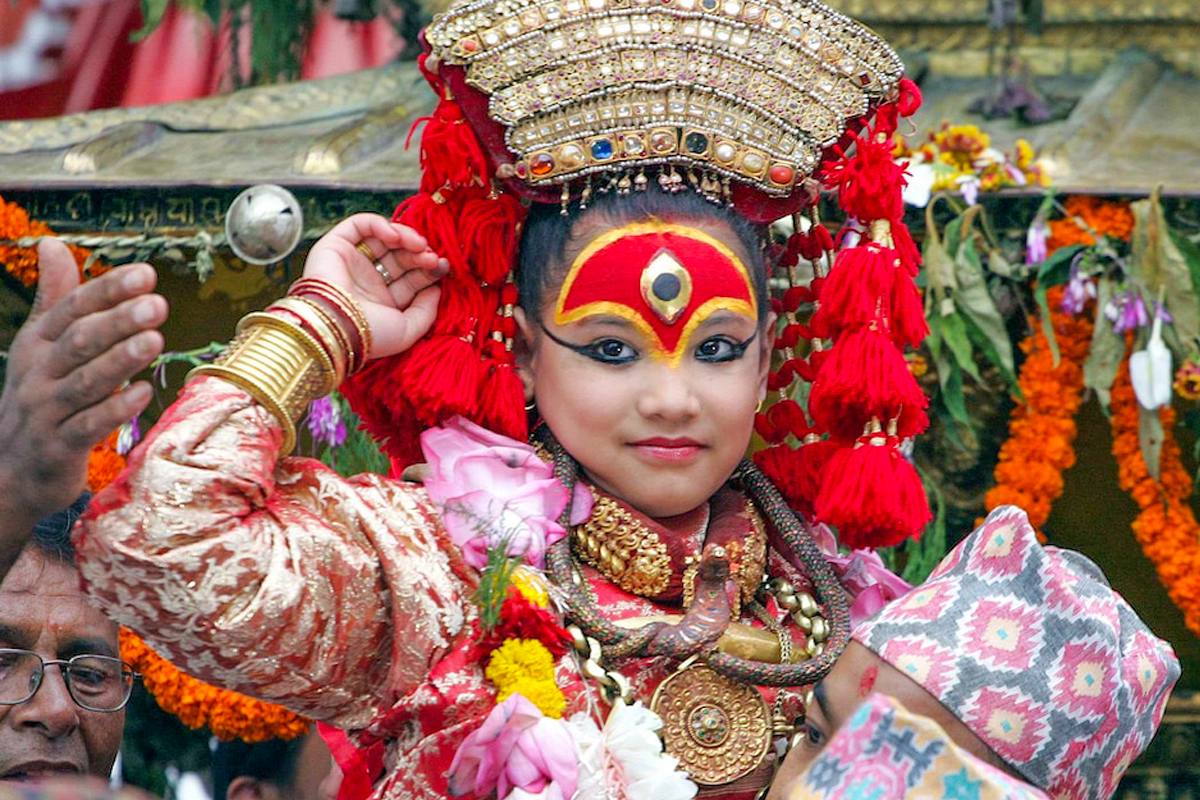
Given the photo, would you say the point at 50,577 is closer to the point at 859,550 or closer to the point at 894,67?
the point at 859,550

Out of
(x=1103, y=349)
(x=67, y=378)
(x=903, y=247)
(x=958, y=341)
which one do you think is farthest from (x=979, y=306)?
(x=67, y=378)

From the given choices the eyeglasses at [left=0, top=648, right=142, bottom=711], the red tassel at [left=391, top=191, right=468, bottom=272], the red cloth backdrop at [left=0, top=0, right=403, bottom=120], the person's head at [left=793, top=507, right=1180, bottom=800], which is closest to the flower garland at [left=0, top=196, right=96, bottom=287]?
the red cloth backdrop at [left=0, top=0, right=403, bottom=120]

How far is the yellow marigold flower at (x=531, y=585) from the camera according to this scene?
2.79 meters

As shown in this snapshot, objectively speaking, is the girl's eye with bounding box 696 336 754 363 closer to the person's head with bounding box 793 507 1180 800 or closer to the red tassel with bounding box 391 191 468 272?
the red tassel with bounding box 391 191 468 272

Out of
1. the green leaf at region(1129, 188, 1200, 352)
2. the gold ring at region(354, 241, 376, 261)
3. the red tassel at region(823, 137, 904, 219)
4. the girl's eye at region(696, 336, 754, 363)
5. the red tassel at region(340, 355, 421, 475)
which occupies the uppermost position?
the red tassel at region(823, 137, 904, 219)

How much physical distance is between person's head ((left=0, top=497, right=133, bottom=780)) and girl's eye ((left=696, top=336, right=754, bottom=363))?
1.12 m

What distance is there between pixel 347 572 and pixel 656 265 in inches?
28.0

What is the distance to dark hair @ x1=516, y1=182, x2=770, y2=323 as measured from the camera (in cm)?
301

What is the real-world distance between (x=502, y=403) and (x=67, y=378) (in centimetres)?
84

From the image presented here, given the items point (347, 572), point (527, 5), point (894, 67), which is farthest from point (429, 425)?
point (894, 67)

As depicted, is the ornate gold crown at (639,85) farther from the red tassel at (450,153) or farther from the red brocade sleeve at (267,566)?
the red brocade sleeve at (267,566)

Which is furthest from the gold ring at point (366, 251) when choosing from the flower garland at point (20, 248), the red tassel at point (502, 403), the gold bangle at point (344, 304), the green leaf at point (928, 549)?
the flower garland at point (20, 248)

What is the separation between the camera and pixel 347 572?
2648mm

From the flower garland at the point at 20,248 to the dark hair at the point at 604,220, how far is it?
2.10m
